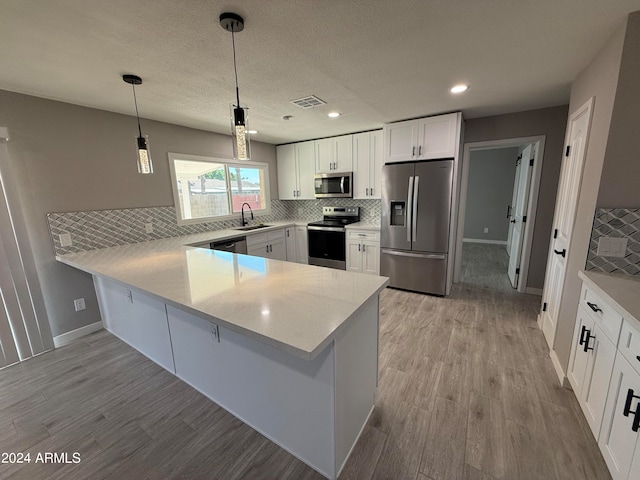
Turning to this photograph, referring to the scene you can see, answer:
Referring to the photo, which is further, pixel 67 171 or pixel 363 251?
pixel 363 251

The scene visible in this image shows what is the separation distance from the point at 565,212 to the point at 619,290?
1066 millimetres

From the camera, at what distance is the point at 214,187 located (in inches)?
155

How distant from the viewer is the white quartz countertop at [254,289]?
3.45 ft

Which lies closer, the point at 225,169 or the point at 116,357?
the point at 116,357

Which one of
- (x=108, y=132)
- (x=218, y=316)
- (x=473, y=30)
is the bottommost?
(x=218, y=316)

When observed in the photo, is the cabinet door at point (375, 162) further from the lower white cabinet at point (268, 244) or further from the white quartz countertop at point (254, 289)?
the white quartz countertop at point (254, 289)

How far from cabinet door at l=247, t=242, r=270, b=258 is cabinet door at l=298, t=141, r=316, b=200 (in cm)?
126

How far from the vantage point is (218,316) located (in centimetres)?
116

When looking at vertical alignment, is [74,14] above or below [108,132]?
above

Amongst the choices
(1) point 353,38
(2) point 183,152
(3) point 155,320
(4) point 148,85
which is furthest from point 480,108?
(3) point 155,320

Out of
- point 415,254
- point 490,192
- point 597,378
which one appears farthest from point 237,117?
point 490,192

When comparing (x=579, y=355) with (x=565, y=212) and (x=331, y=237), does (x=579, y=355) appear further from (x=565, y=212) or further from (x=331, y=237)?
(x=331, y=237)

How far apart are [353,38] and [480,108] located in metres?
2.22

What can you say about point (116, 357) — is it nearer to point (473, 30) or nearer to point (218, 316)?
point (218, 316)
